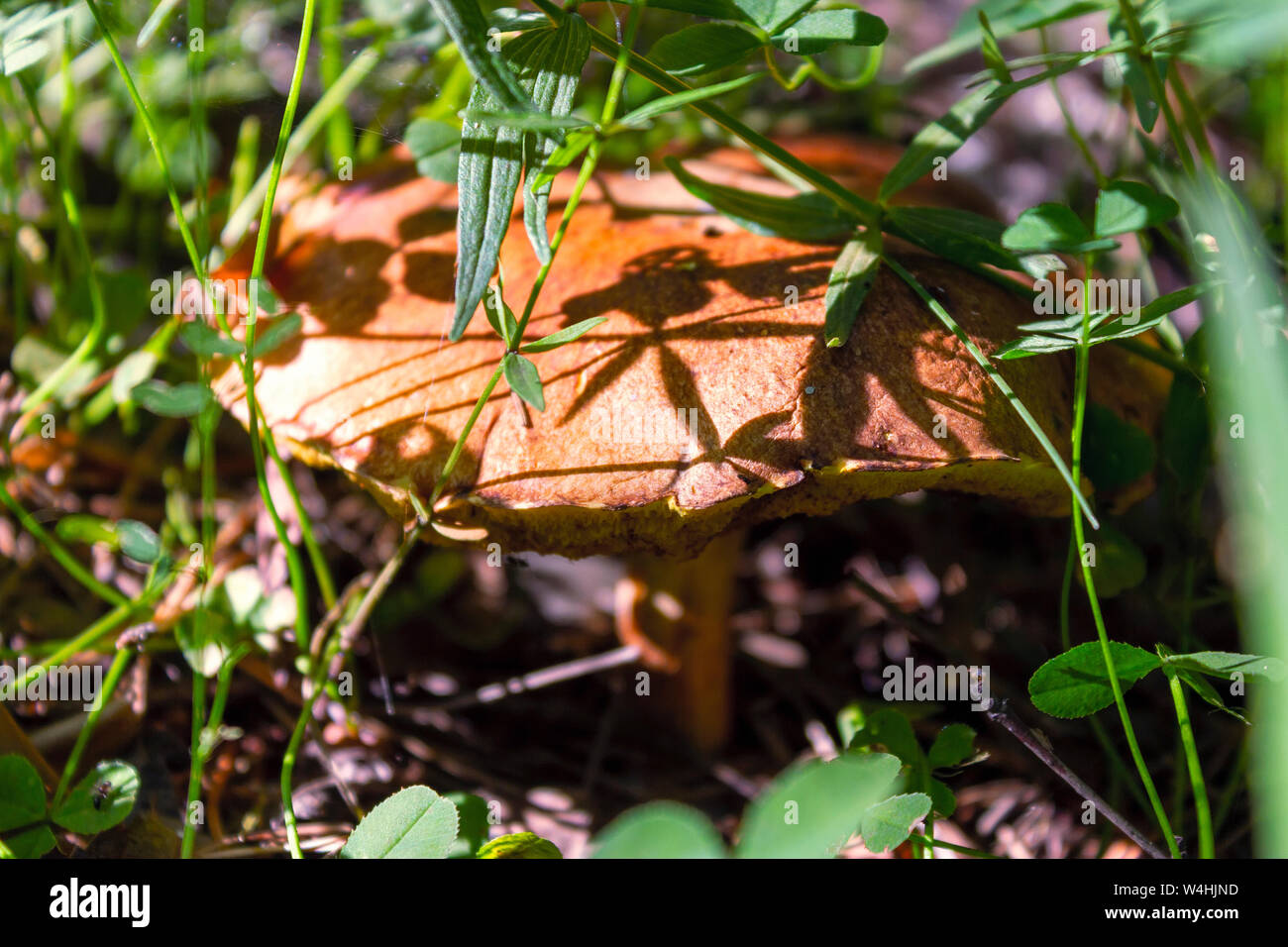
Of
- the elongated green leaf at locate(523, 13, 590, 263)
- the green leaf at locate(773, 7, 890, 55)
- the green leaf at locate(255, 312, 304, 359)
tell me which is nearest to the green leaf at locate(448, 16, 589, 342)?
the elongated green leaf at locate(523, 13, 590, 263)

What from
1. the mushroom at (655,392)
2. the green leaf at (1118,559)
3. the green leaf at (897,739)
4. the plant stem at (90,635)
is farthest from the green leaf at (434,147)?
the green leaf at (1118,559)

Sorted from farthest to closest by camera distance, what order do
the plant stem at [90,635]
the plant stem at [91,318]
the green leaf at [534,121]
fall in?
the plant stem at [91,318]
the plant stem at [90,635]
the green leaf at [534,121]

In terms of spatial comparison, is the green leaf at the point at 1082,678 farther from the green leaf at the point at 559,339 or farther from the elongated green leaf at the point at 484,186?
the elongated green leaf at the point at 484,186

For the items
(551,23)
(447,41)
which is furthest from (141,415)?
(551,23)

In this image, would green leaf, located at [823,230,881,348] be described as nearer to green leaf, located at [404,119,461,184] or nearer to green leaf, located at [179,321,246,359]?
green leaf, located at [404,119,461,184]

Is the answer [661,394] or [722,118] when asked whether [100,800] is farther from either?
[722,118]

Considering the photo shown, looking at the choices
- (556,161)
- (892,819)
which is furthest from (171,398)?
(892,819)
